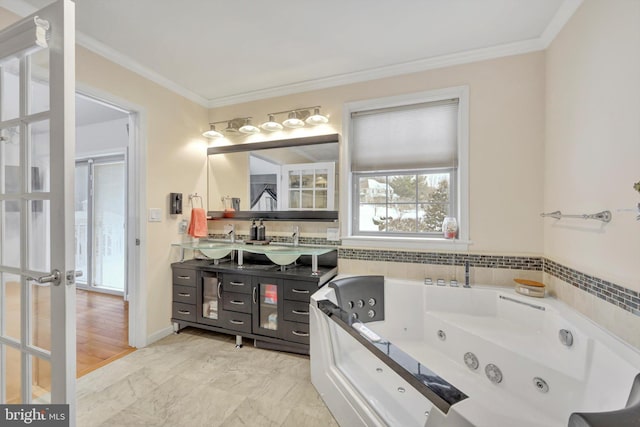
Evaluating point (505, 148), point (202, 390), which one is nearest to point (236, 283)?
point (202, 390)

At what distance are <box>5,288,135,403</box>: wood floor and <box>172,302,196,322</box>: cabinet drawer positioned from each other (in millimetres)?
436

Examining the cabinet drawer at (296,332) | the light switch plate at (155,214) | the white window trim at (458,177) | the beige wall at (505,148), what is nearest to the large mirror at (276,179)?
the white window trim at (458,177)

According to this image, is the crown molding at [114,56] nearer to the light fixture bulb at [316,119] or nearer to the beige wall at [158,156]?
the beige wall at [158,156]

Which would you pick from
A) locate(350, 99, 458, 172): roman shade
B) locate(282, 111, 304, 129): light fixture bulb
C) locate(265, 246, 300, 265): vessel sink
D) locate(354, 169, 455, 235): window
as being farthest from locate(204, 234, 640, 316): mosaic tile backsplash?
locate(282, 111, 304, 129): light fixture bulb

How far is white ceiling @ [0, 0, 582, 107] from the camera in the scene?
1762 mm

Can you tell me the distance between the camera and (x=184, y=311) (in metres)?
2.68

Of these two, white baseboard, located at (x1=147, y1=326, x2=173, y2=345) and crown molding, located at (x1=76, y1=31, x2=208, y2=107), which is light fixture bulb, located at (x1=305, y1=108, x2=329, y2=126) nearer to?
crown molding, located at (x1=76, y1=31, x2=208, y2=107)

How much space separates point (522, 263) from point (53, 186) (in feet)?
9.65

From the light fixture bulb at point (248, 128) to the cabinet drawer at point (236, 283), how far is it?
1.54 metres

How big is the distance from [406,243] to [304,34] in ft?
6.22

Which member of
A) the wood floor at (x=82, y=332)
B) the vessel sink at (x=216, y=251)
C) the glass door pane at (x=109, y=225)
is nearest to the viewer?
the wood floor at (x=82, y=332)

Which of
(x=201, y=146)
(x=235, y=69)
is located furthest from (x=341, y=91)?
(x=201, y=146)

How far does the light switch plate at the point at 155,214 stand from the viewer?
2525 millimetres

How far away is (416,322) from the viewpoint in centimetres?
224
